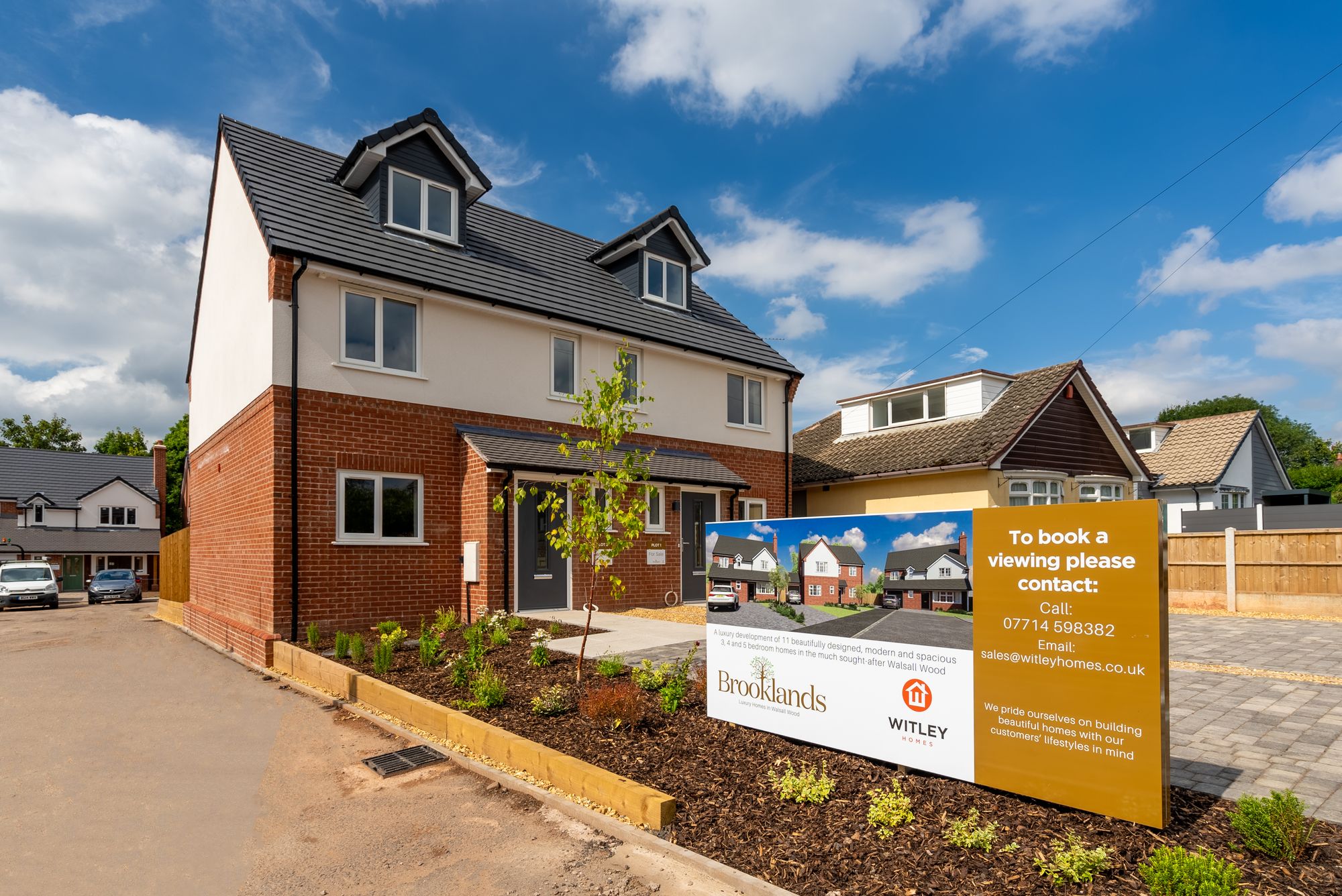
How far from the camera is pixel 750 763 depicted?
20.0 feet

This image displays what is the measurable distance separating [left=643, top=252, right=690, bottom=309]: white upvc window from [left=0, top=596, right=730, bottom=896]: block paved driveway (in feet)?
46.0

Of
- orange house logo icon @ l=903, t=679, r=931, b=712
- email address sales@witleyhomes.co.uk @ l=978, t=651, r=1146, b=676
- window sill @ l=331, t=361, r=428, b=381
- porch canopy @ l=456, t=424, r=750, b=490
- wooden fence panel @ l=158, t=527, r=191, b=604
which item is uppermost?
window sill @ l=331, t=361, r=428, b=381

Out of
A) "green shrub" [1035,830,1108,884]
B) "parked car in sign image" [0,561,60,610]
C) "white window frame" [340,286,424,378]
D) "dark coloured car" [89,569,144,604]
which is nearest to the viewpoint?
"green shrub" [1035,830,1108,884]

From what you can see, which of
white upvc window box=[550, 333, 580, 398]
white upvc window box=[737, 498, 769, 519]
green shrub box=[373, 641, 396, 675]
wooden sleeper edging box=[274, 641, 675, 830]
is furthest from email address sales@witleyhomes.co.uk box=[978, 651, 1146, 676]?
white upvc window box=[737, 498, 769, 519]

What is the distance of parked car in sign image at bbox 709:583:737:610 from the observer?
698 centimetres

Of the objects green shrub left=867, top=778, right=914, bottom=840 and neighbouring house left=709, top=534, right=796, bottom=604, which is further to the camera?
neighbouring house left=709, top=534, right=796, bottom=604

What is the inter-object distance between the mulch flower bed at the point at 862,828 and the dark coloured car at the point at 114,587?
3950 centimetres

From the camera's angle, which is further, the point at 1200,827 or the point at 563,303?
the point at 563,303

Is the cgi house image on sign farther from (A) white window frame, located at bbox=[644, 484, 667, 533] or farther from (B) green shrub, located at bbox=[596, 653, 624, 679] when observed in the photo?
(A) white window frame, located at bbox=[644, 484, 667, 533]

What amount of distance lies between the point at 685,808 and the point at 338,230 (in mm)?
13074

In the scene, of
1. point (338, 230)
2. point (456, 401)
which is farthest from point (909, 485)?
point (338, 230)

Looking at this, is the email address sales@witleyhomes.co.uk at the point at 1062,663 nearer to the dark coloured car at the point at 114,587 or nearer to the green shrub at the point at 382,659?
the green shrub at the point at 382,659

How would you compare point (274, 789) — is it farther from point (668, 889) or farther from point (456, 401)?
point (456, 401)

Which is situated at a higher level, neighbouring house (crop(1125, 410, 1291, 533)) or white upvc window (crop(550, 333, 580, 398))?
white upvc window (crop(550, 333, 580, 398))
